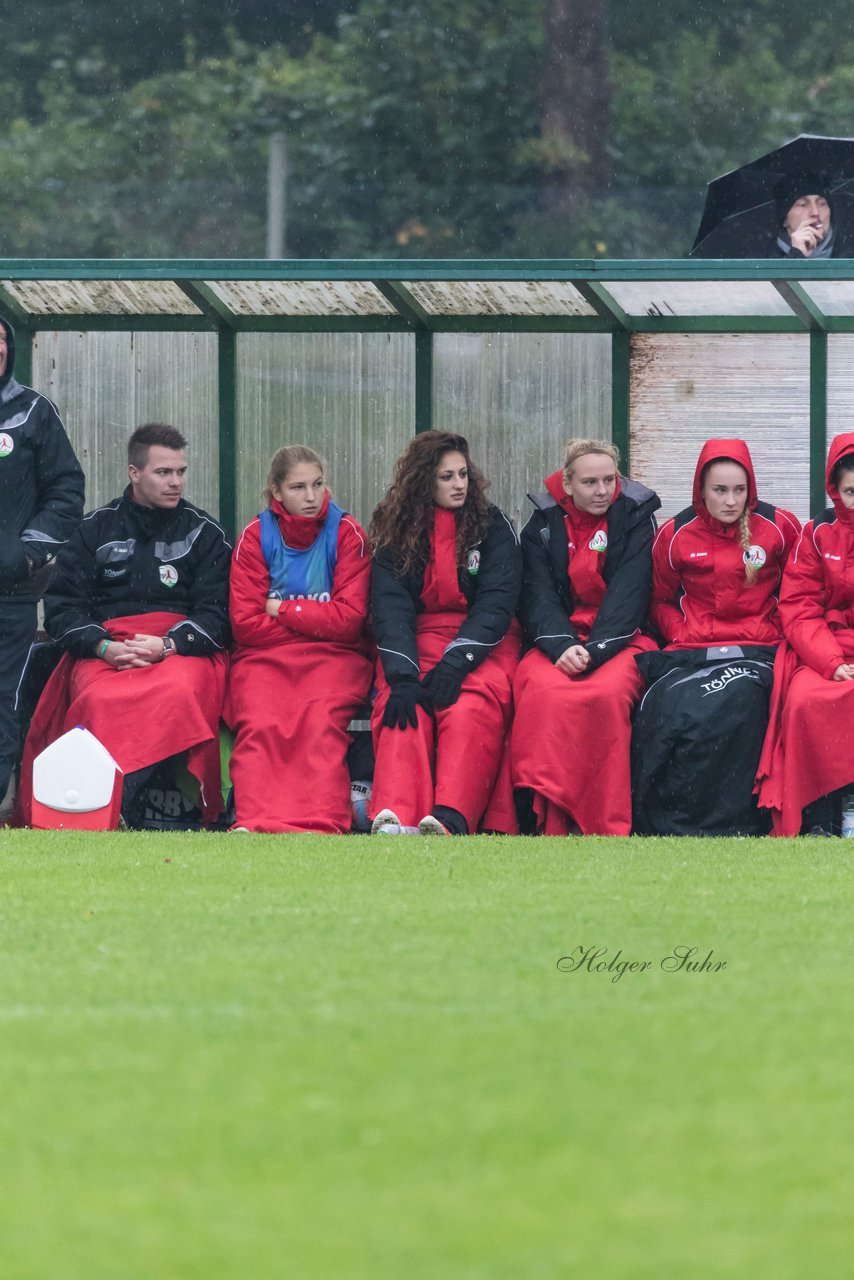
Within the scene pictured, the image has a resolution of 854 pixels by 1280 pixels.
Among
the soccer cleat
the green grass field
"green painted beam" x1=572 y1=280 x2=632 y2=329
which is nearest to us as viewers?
the green grass field

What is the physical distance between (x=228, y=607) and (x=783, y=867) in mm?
2606

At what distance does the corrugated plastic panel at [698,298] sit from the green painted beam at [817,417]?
19 centimetres

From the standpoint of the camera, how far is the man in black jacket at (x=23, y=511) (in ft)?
24.8

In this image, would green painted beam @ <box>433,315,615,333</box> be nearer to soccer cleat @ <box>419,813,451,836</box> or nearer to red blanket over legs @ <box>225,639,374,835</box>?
red blanket over legs @ <box>225,639,374,835</box>

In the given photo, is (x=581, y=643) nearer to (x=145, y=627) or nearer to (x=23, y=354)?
(x=145, y=627)

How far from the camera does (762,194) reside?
9.70 metres

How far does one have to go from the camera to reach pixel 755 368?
8508mm

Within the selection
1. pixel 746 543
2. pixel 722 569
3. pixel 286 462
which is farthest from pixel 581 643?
pixel 286 462

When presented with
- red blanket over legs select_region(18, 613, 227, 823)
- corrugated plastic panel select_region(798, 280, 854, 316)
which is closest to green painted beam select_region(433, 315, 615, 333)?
corrugated plastic panel select_region(798, 280, 854, 316)

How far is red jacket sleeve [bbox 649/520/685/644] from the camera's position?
7633 mm

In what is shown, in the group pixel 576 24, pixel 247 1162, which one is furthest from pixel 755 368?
pixel 576 24

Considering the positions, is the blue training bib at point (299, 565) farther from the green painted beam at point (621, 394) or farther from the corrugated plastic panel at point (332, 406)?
the green painted beam at point (621, 394)

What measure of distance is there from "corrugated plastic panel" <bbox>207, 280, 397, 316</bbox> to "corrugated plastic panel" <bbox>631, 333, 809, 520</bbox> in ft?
3.59

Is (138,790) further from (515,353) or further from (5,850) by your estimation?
(515,353)
